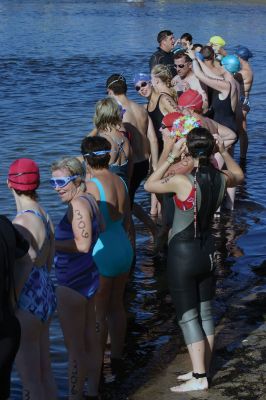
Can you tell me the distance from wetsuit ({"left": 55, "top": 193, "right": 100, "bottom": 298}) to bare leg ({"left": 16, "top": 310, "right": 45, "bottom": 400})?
0.57 metres

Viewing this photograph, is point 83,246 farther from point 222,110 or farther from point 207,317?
point 222,110

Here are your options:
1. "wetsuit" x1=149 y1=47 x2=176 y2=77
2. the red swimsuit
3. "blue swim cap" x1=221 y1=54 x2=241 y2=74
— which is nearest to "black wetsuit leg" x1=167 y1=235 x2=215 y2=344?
the red swimsuit

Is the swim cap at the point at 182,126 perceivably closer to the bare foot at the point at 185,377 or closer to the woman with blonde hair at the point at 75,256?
the woman with blonde hair at the point at 75,256

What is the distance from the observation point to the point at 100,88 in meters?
21.3

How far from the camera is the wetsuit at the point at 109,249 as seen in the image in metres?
6.11

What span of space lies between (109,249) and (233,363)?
1371mm

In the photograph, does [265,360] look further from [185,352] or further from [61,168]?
[61,168]

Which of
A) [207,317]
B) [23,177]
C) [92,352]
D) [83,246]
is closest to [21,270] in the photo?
[23,177]

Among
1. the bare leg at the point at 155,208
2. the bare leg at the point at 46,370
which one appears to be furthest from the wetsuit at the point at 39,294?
the bare leg at the point at 155,208

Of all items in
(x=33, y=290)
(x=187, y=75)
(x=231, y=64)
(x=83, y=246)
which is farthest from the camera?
(x=231, y=64)

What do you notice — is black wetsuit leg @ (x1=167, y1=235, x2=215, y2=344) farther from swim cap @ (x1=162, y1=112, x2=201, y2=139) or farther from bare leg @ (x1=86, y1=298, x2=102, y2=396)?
swim cap @ (x1=162, y1=112, x2=201, y2=139)

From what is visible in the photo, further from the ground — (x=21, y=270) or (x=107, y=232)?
(x=21, y=270)

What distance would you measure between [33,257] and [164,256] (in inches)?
168

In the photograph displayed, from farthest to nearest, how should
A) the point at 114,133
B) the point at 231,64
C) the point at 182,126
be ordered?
the point at 231,64 < the point at 114,133 < the point at 182,126
